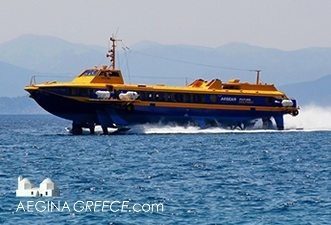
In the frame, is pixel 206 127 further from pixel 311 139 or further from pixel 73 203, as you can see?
pixel 73 203

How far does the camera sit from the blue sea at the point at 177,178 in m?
43.2

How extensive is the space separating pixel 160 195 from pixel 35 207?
7.62 m

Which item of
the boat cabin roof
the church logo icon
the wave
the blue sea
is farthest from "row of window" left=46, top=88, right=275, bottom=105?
the church logo icon

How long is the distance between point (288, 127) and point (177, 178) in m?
68.0

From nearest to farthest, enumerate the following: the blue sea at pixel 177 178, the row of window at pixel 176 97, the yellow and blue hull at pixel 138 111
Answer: the blue sea at pixel 177 178 → the yellow and blue hull at pixel 138 111 → the row of window at pixel 176 97

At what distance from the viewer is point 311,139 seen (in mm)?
104000

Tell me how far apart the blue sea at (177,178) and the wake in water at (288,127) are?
10715 mm

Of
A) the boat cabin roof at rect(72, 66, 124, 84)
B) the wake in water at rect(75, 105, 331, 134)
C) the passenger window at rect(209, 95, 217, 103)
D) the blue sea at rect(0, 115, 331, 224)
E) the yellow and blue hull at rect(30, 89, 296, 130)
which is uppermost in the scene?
the boat cabin roof at rect(72, 66, 124, 84)

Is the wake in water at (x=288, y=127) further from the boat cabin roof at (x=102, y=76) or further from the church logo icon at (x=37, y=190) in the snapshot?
the church logo icon at (x=37, y=190)

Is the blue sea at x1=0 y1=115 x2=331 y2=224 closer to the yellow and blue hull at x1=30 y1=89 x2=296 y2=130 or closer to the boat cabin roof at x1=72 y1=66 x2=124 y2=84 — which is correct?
the yellow and blue hull at x1=30 y1=89 x2=296 y2=130

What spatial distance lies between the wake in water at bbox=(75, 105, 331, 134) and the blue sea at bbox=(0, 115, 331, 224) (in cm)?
1071

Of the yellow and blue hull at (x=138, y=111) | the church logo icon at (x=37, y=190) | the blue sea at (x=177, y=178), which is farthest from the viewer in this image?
the yellow and blue hull at (x=138, y=111)

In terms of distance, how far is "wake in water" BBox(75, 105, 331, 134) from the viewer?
107769mm

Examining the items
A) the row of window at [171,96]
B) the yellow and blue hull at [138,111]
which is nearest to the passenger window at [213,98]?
the row of window at [171,96]
